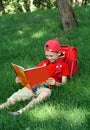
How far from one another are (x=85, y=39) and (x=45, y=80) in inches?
132

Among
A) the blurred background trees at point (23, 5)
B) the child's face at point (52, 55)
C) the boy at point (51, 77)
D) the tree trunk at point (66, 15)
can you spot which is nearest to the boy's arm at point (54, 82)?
the boy at point (51, 77)

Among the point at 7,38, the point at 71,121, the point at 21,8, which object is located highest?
the point at 71,121

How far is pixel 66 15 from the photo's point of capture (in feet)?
35.0

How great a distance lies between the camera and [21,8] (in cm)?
4075

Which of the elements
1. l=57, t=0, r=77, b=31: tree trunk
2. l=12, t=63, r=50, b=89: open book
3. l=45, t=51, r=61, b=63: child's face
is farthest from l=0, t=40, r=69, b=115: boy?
l=57, t=0, r=77, b=31: tree trunk

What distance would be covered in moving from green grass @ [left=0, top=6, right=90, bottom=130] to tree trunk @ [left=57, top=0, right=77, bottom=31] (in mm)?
207

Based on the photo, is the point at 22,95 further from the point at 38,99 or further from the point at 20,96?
the point at 38,99

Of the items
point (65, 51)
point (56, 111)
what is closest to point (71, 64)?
point (65, 51)

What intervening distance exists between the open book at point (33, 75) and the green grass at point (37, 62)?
0.28 m

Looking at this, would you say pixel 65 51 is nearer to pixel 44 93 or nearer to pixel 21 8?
pixel 44 93

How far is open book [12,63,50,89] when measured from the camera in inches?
223

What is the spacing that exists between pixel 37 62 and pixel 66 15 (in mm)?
3195

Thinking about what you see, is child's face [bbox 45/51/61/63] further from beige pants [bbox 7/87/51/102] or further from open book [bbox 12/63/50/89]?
beige pants [bbox 7/87/51/102]

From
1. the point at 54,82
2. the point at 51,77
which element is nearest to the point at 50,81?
the point at 54,82
